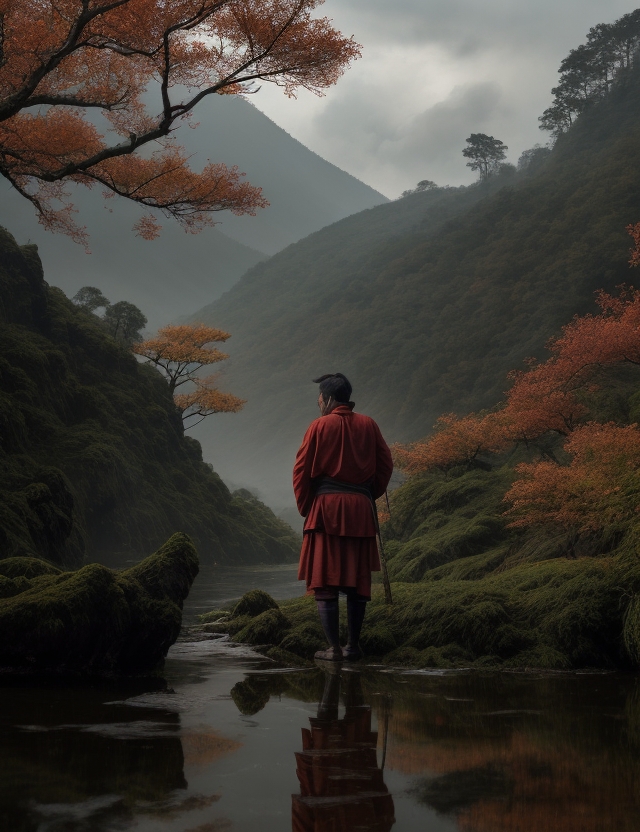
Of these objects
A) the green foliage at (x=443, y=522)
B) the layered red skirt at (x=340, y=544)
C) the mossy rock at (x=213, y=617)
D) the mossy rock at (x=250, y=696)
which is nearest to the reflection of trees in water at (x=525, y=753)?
the mossy rock at (x=250, y=696)

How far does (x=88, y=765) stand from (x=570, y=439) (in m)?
9.23

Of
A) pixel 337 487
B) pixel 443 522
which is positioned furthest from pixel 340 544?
pixel 443 522

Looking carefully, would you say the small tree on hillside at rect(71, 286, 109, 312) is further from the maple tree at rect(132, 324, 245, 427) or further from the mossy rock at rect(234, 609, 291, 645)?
the mossy rock at rect(234, 609, 291, 645)

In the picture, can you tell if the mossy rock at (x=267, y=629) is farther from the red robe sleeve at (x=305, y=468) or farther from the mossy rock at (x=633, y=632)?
the mossy rock at (x=633, y=632)

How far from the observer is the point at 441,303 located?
6988 centimetres

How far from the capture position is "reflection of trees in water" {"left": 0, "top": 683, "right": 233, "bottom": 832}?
6.91ft

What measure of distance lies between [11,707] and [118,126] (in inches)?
467

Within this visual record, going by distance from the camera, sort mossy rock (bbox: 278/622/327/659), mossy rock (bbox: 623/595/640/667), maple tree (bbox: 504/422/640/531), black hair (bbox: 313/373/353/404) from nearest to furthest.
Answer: mossy rock (bbox: 623/595/640/667)
black hair (bbox: 313/373/353/404)
mossy rock (bbox: 278/622/327/659)
maple tree (bbox: 504/422/640/531)

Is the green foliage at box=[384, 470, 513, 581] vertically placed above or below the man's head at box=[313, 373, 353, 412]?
below

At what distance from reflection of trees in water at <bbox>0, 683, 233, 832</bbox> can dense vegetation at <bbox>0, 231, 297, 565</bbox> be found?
8.36 meters

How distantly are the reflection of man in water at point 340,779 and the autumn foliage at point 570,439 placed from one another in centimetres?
362

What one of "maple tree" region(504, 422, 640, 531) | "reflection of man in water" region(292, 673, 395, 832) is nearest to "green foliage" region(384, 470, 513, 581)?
"maple tree" region(504, 422, 640, 531)

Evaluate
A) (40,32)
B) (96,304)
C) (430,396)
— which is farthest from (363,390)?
(40,32)

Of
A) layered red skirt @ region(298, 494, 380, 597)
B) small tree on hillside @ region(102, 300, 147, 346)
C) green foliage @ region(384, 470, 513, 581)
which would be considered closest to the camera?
layered red skirt @ region(298, 494, 380, 597)
